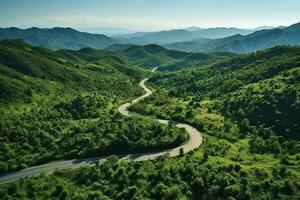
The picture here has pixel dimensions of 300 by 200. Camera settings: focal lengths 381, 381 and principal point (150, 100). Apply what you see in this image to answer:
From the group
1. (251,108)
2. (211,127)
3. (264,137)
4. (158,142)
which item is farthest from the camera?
(251,108)

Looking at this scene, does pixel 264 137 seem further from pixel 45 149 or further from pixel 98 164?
pixel 45 149

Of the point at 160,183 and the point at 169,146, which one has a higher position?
the point at 160,183

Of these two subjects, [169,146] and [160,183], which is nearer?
[160,183]

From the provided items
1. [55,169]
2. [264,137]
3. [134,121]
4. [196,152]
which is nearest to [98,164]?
[55,169]

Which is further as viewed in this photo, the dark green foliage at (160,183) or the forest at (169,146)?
the forest at (169,146)

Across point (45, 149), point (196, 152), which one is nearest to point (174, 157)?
A: point (196, 152)

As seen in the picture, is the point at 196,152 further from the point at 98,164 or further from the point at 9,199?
the point at 9,199

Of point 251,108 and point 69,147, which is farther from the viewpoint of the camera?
point 251,108

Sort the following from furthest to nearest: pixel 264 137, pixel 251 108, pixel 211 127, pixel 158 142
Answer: pixel 251 108 < pixel 211 127 < pixel 264 137 < pixel 158 142

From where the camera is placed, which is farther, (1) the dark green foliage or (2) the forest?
(2) the forest
